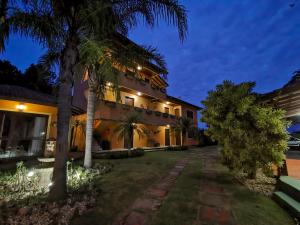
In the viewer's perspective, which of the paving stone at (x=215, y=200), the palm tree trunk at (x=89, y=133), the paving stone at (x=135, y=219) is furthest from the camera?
the palm tree trunk at (x=89, y=133)

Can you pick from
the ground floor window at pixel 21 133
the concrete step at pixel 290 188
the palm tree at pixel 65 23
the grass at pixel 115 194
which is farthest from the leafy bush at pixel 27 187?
the concrete step at pixel 290 188

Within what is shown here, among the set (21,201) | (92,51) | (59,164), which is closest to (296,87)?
(92,51)

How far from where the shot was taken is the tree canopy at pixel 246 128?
4.59m

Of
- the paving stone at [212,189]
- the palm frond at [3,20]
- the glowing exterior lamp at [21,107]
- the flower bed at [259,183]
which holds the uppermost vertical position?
the palm frond at [3,20]

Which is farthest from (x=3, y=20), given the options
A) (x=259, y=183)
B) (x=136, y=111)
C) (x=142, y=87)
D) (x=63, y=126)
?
(x=142, y=87)

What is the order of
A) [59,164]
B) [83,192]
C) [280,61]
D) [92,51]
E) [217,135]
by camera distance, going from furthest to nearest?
[280,61], [217,135], [83,192], [59,164], [92,51]

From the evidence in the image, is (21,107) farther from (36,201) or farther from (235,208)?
(235,208)

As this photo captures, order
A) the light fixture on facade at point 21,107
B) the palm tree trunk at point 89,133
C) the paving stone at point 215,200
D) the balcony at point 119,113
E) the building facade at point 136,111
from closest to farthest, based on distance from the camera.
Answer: the paving stone at point 215,200 < the palm tree trunk at point 89,133 < the light fixture on facade at point 21,107 < the balcony at point 119,113 < the building facade at point 136,111

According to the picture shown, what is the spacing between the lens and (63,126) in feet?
11.6

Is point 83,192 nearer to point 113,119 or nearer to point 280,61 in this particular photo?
point 113,119

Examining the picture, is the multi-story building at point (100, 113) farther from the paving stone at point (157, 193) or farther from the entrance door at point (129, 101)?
the paving stone at point (157, 193)

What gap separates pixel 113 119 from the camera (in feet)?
41.8

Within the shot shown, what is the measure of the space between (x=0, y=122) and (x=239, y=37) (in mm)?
119793

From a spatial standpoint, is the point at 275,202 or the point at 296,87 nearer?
the point at 275,202
